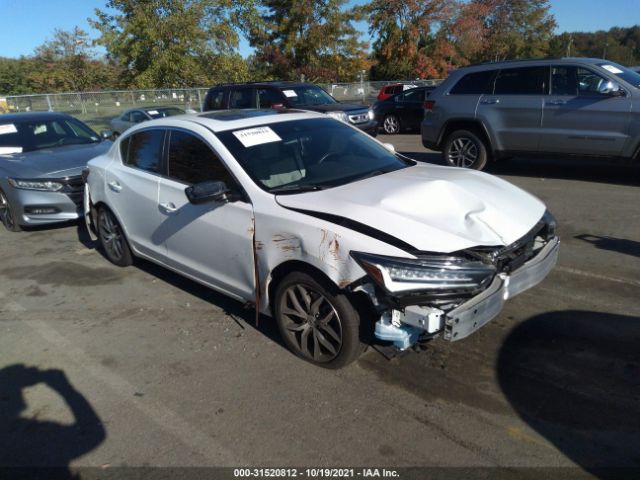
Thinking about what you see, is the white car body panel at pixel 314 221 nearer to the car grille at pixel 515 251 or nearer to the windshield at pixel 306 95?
the car grille at pixel 515 251

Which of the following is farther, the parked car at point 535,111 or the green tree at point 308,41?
the green tree at point 308,41

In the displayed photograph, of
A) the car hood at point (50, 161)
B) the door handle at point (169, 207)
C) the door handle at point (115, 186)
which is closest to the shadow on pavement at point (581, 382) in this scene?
the door handle at point (169, 207)

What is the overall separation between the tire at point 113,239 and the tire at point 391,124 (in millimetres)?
12550

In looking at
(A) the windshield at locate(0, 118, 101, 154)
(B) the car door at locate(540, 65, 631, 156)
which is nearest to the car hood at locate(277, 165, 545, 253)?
(B) the car door at locate(540, 65, 631, 156)

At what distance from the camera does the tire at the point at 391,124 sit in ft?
55.0

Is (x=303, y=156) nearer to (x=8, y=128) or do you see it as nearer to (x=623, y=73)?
(x=623, y=73)

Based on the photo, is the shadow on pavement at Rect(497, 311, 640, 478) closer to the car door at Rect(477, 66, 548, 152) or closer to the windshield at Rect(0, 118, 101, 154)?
the car door at Rect(477, 66, 548, 152)

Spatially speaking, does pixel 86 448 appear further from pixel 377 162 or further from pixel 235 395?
pixel 377 162

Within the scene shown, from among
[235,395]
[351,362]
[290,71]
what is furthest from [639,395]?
[290,71]

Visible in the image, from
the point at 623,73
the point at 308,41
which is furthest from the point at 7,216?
the point at 308,41

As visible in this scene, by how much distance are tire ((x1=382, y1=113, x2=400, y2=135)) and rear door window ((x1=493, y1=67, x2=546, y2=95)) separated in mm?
8314

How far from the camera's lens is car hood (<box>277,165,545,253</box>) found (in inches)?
120

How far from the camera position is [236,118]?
4426mm

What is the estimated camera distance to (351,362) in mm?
3377
